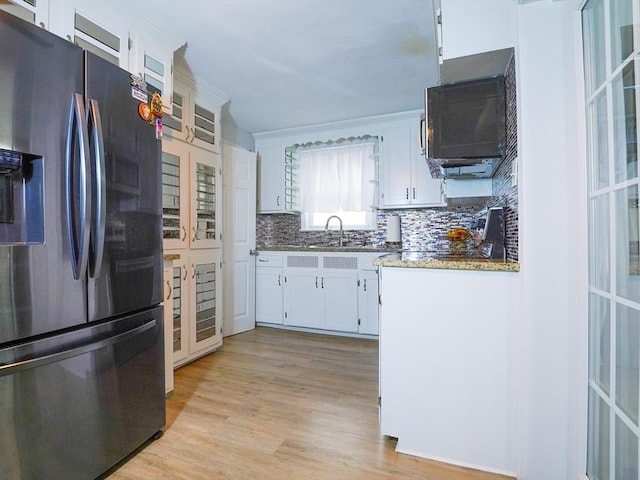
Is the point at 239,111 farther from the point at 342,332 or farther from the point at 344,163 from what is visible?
the point at 342,332

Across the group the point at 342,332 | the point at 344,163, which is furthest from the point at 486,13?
the point at 342,332

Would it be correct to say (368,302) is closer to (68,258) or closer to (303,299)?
(303,299)

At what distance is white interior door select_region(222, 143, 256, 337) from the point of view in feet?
12.0

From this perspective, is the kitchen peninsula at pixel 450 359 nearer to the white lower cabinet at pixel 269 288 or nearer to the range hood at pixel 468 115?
the range hood at pixel 468 115

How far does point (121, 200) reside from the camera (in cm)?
149

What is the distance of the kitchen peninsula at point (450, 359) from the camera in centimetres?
152

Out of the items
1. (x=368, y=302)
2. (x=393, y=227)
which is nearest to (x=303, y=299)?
(x=368, y=302)

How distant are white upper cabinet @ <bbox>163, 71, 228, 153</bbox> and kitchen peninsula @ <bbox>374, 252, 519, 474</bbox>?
6.67 feet

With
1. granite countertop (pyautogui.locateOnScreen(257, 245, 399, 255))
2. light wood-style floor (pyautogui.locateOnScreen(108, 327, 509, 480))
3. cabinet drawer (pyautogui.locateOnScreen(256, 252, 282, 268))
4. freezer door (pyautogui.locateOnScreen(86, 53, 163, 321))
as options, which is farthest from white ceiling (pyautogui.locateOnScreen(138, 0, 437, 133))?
light wood-style floor (pyautogui.locateOnScreen(108, 327, 509, 480))

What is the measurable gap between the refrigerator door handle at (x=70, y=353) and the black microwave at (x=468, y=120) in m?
1.80

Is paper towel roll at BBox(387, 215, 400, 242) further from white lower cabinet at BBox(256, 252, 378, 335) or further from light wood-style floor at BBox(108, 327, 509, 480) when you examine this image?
light wood-style floor at BBox(108, 327, 509, 480)

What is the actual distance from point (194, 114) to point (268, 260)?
179 centimetres

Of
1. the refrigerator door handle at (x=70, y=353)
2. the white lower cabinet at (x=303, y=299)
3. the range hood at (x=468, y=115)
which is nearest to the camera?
the refrigerator door handle at (x=70, y=353)

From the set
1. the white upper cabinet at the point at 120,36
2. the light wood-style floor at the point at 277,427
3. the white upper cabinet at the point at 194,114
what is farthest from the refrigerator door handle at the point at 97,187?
the white upper cabinet at the point at 194,114
